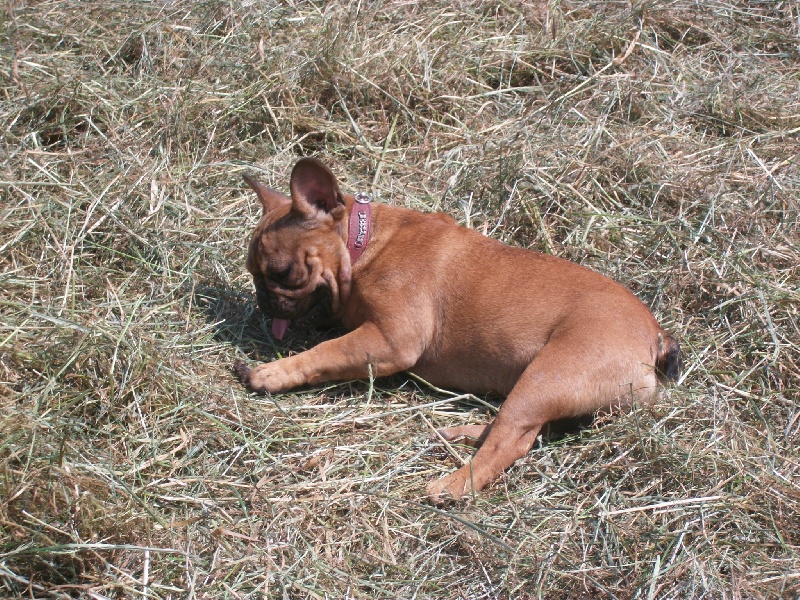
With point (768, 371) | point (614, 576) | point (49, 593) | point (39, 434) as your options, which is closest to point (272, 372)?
point (39, 434)

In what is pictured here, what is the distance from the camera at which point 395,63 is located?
8906mm

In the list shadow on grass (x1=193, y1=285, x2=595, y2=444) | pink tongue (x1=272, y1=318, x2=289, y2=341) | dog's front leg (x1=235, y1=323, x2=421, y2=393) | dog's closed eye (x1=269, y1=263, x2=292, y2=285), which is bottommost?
shadow on grass (x1=193, y1=285, x2=595, y2=444)

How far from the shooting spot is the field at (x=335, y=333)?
491 cm

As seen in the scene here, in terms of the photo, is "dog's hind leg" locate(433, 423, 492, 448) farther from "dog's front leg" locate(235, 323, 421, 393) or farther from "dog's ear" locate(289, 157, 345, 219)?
"dog's ear" locate(289, 157, 345, 219)

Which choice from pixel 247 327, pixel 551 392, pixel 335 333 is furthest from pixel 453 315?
pixel 247 327

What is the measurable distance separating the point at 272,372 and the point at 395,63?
13.0ft

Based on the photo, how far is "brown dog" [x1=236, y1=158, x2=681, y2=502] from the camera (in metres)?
5.72

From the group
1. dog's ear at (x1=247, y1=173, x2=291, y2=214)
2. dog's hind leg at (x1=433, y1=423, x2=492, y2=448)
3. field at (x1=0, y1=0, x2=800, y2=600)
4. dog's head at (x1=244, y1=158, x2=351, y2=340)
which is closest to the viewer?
field at (x1=0, y1=0, x2=800, y2=600)

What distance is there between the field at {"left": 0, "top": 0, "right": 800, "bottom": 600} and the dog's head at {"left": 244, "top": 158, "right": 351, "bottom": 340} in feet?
1.47

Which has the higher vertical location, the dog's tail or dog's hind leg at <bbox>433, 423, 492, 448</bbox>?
the dog's tail

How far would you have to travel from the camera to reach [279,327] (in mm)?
6805

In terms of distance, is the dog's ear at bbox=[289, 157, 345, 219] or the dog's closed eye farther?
the dog's closed eye

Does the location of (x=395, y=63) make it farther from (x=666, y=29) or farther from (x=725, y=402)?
(x=725, y=402)

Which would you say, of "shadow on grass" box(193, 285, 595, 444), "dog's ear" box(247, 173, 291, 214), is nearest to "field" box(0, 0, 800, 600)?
"shadow on grass" box(193, 285, 595, 444)
